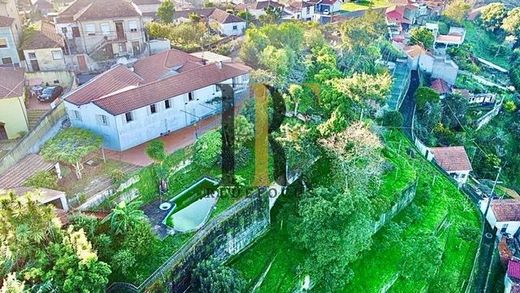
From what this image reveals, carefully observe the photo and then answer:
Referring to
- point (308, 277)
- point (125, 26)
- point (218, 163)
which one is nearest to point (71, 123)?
point (218, 163)

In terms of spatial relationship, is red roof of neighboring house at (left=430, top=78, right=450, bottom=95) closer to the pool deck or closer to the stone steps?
the pool deck

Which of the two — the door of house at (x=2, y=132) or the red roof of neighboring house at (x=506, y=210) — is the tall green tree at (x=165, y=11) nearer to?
the door of house at (x=2, y=132)

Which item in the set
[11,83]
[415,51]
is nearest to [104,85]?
[11,83]

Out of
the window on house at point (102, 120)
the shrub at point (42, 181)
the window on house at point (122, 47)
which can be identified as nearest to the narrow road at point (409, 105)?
the window on house at point (122, 47)

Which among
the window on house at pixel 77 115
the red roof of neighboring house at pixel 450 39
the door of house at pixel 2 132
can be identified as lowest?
the red roof of neighboring house at pixel 450 39

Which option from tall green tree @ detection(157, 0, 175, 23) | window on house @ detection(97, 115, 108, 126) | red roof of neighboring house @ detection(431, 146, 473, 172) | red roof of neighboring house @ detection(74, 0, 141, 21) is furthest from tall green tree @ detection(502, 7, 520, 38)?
window on house @ detection(97, 115, 108, 126)

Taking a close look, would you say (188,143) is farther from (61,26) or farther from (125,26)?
(61,26)
